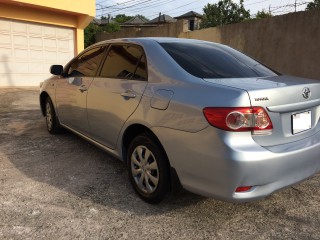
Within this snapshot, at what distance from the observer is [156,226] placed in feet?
9.22

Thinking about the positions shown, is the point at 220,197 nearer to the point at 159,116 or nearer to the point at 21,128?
the point at 159,116

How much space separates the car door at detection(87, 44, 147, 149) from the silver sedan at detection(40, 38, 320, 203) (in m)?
0.01

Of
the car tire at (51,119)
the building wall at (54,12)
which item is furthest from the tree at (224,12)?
the car tire at (51,119)

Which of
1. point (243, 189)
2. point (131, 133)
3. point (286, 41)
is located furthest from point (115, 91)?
point (286, 41)

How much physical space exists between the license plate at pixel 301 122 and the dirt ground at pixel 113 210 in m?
0.82

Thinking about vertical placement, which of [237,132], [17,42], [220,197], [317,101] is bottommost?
[220,197]

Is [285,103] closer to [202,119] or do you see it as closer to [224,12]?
[202,119]

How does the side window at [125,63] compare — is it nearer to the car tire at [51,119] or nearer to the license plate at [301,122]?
the license plate at [301,122]

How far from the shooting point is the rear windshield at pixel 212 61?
3.03 m

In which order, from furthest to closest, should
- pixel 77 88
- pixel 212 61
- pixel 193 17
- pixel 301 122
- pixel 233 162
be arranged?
1. pixel 193 17
2. pixel 77 88
3. pixel 212 61
4. pixel 301 122
5. pixel 233 162

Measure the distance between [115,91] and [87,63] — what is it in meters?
1.08

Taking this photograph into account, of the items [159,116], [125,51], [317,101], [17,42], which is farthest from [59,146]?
[17,42]

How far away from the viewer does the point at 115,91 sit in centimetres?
352

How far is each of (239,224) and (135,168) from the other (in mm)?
1113
